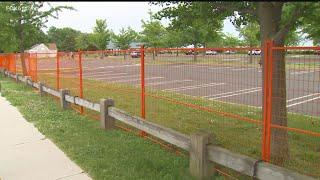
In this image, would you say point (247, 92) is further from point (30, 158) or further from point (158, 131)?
point (30, 158)

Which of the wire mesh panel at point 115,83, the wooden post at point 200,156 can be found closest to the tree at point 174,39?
the wire mesh panel at point 115,83

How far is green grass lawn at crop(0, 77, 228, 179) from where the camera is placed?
18.5 ft

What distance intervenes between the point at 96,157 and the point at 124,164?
0.62m

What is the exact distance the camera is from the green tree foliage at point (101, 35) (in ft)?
200

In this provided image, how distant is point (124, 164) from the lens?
5.98 m

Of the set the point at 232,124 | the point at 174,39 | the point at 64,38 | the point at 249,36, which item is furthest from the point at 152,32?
the point at 64,38

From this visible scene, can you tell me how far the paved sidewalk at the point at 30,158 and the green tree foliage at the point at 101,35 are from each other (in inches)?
2073

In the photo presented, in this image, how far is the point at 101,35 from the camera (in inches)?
2415

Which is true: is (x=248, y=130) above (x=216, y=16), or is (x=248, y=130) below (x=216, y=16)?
below

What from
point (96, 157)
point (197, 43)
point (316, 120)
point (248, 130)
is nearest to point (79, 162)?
point (96, 157)

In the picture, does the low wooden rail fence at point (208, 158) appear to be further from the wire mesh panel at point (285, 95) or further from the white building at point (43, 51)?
the white building at point (43, 51)

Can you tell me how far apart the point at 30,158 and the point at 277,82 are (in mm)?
3972

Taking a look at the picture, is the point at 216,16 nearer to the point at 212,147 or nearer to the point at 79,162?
the point at 212,147

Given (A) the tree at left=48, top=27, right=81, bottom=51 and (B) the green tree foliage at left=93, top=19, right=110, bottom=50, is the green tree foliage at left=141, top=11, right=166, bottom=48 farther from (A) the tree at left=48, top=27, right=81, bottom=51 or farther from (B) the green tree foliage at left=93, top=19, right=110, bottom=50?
(A) the tree at left=48, top=27, right=81, bottom=51
